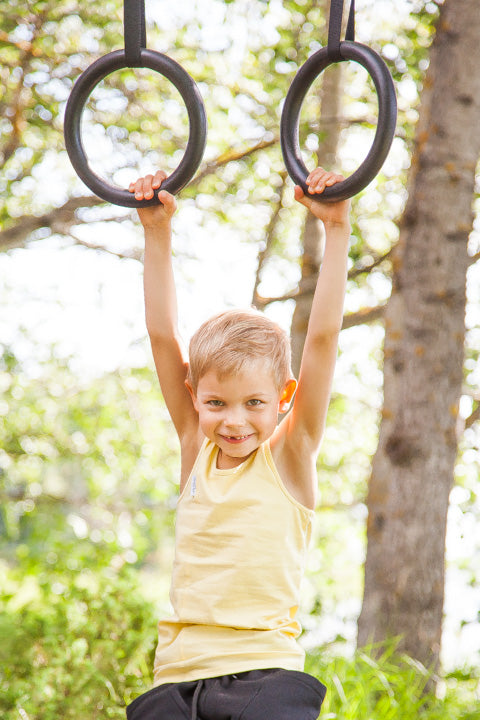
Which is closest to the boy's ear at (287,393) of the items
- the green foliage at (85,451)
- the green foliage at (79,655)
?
the green foliage at (79,655)

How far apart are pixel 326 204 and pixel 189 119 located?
41 cm

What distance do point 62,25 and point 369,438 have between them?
3.74 meters

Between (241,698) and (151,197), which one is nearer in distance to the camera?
(241,698)

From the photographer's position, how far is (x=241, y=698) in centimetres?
169

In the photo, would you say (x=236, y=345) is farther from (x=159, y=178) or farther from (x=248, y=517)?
(x=159, y=178)

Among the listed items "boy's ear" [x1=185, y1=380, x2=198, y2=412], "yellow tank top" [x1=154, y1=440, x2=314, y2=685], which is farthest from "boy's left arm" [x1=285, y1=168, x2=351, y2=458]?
"boy's ear" [x1=185, y1=380, x2=198, y2=412]

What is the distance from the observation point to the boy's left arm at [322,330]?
1.86 m

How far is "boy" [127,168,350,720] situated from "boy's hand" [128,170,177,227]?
3 centimetres

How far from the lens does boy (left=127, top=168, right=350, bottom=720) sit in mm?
1748

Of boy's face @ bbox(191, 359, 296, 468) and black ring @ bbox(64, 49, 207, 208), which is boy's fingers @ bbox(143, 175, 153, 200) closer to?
black ring @ bbox(64, 49, 207, 208)

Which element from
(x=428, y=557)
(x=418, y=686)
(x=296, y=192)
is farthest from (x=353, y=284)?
(x=296, y=192)

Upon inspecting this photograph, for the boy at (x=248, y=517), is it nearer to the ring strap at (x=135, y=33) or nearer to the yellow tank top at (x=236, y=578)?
the yellow tank top at (x=236, y=578)

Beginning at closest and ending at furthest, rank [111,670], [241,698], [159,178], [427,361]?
[241,698], [159,178], [111,670], [427,361]

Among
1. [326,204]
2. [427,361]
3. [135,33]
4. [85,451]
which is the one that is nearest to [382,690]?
[427,361]
